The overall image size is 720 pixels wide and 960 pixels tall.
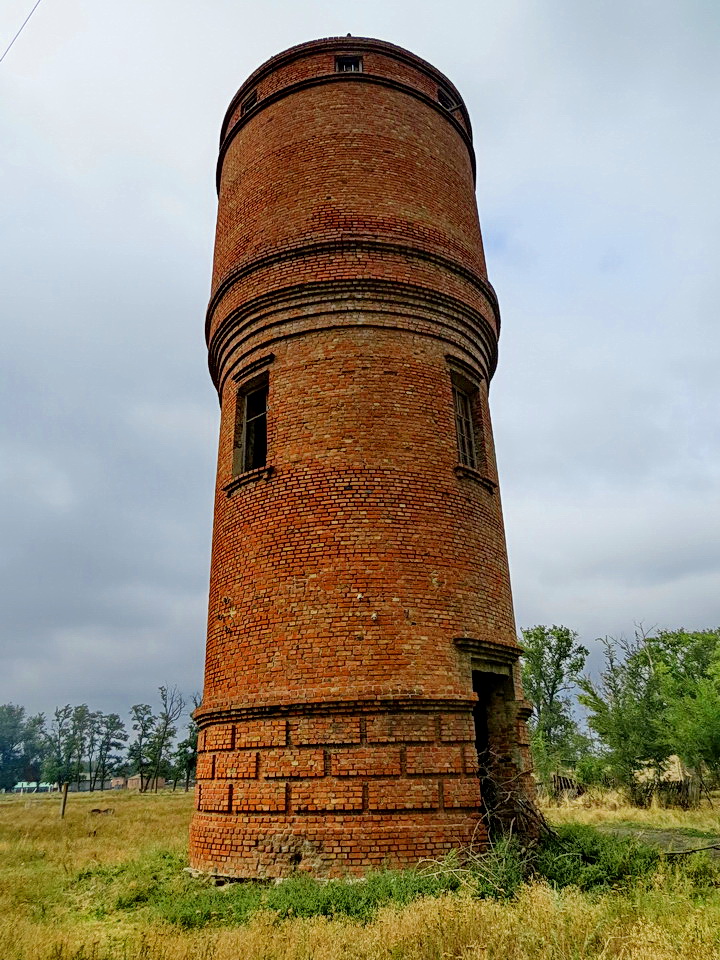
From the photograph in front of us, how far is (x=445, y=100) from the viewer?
11.4 meters

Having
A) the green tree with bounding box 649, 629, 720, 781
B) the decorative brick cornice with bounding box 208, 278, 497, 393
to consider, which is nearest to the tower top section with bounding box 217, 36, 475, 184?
the decorative brick cornice with bounding box 208, 278, 497, 393

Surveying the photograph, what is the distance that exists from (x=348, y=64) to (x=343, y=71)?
36cm

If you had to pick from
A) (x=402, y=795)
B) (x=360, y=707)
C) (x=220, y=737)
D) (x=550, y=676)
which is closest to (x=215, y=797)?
(x=220, y=737)

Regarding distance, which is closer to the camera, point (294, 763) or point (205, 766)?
point (294, 763)

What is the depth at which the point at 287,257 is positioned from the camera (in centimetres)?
903

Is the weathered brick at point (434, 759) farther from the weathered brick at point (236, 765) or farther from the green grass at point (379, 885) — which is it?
the weathered brick at point (236, 765)

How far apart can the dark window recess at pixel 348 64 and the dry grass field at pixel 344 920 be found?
36.9 ft

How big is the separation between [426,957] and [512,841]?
2716 millimetres

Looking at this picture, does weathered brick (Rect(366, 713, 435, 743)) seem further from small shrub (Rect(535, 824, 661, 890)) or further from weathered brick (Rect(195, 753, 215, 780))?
weathered brick (Rect(195, 753, 215, 780))

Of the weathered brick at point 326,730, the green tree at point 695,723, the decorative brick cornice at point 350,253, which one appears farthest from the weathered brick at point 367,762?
the green tree at point 695,723

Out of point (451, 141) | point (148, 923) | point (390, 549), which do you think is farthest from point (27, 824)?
point (451, 141)

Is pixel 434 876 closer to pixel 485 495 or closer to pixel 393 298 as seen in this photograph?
pixel 485 495

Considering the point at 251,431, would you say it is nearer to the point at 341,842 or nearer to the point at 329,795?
the point at 329,795

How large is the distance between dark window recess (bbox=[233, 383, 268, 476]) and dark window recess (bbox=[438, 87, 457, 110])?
6132 millimetres
